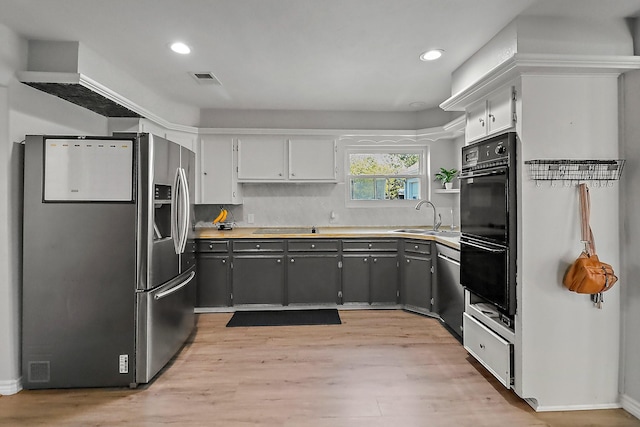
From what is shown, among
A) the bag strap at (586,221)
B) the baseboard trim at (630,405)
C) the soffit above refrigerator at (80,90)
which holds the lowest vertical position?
the baseboard trim at (630,405)

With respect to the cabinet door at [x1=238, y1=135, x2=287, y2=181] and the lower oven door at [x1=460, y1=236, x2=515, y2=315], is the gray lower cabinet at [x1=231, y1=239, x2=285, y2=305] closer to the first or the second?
the cabinet door at [x1=238, y1=135, x2=287, y2=181]

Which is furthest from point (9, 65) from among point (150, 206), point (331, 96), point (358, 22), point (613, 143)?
point (613, 143)

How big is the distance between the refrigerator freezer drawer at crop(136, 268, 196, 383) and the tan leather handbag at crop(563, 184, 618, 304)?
2.73m

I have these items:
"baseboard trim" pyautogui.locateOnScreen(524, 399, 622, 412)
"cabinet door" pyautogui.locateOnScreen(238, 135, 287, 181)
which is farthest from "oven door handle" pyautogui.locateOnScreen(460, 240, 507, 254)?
"cabinet door" pyautogui.locateOnScreen(238, 135, 287, 181)

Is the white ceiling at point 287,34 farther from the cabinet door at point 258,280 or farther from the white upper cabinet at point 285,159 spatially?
the cabinet door at point 258,280

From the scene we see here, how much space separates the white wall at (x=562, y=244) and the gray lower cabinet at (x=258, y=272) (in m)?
2.51

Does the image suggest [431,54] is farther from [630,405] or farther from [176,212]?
[630,405]

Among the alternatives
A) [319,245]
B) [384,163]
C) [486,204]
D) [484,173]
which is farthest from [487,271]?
[384,163]

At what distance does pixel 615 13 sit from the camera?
6.98 feet

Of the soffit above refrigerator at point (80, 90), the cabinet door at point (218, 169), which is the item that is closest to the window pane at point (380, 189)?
the cabinet door at point (218, 169)

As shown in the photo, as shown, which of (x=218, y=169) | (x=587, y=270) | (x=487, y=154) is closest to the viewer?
(x=587, y=270)

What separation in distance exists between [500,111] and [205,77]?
2594mm

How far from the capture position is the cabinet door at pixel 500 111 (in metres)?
2.24

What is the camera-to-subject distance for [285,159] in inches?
174
